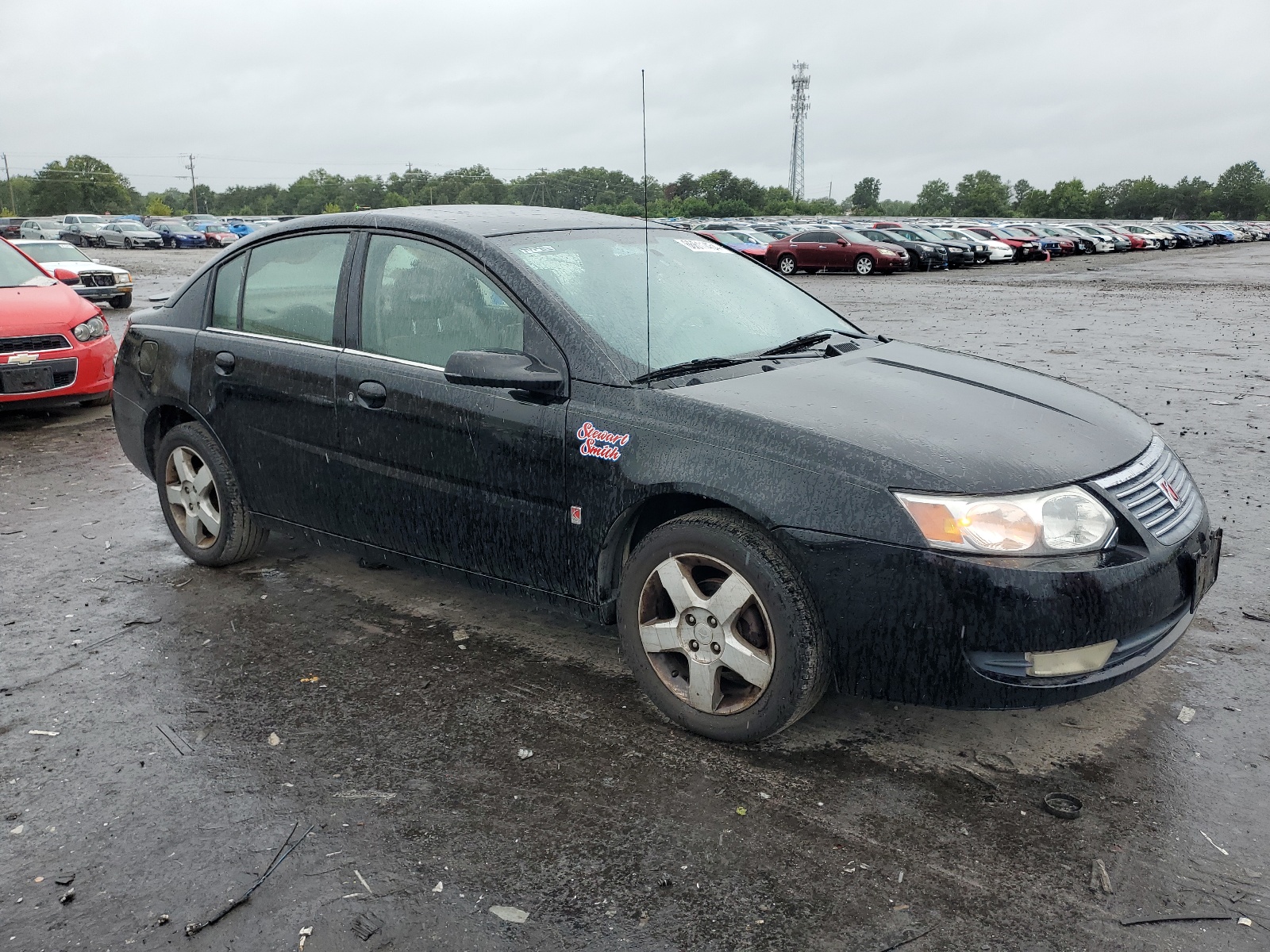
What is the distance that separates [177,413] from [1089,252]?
158 ft

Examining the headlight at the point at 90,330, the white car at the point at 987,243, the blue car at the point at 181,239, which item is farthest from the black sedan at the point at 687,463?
the blue car at the point at 181,239

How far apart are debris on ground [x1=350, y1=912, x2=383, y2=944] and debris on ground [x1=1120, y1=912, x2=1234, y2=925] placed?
1748mm

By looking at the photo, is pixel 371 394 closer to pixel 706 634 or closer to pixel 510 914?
pixel 706 634

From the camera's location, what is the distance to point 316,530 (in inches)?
175

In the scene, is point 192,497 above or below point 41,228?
below

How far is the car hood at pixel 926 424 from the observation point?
119 inches

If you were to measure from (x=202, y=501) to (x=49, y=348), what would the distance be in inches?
178

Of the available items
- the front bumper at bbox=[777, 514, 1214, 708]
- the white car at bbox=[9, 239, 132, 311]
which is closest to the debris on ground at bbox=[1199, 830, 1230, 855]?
the front bumper at bbox=[777, 514, 1214, 708]

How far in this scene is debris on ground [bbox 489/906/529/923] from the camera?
2.54 metres

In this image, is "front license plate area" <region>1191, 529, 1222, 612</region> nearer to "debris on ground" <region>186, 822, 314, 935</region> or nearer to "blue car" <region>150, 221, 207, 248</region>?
"debris on ground" <region>186, 822, 314, 935</region>

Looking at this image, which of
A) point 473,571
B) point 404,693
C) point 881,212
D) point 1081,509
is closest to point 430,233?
point 473,571

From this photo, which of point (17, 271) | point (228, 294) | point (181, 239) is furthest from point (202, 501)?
point (181, 239)

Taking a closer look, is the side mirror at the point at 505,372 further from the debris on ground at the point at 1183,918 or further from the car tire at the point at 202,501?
the debris on ground at the point at 1183,918

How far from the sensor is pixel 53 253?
18.9 meters
